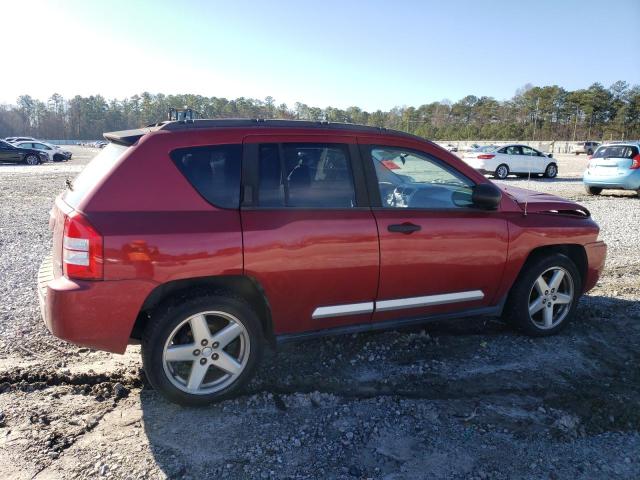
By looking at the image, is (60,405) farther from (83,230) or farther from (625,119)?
(625,119)

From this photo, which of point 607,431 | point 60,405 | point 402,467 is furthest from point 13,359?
point 607,431

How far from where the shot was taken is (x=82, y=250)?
2811 millimetres

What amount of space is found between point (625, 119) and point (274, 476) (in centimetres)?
10064

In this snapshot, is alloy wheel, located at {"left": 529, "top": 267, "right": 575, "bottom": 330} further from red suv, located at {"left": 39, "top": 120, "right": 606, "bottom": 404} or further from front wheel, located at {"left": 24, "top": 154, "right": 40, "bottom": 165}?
front wheel, located at {"left": 24, "top": 154, "right": 40, "bottom": 165}

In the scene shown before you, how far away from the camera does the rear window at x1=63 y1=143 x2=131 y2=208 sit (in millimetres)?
3049

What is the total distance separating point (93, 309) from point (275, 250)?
3.79ft

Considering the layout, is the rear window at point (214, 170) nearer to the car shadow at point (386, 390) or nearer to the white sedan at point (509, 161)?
the car shadow at point (386, 390)

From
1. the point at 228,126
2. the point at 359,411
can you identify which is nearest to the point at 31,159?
the point at 228,126

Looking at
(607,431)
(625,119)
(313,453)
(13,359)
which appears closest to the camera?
(313,453)

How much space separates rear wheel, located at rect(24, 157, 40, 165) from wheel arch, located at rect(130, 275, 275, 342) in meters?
36.7

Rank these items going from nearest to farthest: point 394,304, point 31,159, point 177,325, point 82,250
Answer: point 82,250, point 177,325, point 394,304, point 31,159

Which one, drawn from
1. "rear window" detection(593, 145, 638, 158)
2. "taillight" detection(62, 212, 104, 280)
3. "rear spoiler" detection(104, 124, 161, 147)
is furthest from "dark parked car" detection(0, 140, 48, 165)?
"taillight" detection(62, 212, 104, 280)

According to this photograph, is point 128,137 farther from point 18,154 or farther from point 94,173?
point 18,154

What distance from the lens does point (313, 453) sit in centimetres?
276
